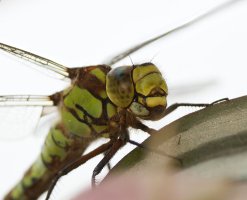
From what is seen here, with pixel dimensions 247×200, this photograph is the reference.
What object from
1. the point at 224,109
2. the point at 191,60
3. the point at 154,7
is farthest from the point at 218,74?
the point at 224,109

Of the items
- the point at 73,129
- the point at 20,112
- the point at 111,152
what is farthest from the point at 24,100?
the point at 111,152

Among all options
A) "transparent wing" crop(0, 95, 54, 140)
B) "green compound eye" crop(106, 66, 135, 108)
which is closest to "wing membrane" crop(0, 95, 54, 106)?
"transparent wing" crop(0, 95, 54, 140)

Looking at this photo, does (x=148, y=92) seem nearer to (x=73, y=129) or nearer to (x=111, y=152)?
(x=111, y=152)

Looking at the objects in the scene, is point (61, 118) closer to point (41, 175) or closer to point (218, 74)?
point (41, 175)

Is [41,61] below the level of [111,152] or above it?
above

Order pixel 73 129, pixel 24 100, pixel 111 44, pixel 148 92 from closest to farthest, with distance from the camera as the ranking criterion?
pixel 148 92 < pixel 73 129 < pixel 24 100 < pixel 111 44

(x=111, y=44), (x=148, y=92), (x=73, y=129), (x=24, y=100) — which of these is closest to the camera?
(x=148, y=92)

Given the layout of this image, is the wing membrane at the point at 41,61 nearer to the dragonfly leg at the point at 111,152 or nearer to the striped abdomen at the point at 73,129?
the striped abdomen at the point at 73,129
